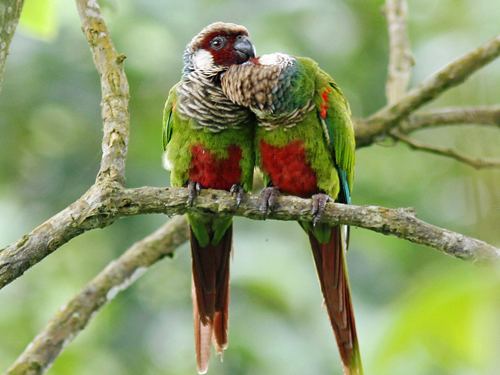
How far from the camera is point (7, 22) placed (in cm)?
241

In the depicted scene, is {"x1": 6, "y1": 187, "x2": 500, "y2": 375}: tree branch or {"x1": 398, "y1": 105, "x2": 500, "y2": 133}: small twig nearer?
{"x1": 6, "y1": 187, "x2": 500, "y2": 375}: tree branch

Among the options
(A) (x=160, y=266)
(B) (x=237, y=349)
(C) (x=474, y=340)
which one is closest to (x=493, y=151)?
(C) (x=474, y=340)

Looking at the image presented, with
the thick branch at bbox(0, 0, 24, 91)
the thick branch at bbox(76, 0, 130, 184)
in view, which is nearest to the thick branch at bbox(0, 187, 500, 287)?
the thick branch at bbox(76, 0, 130, 184)

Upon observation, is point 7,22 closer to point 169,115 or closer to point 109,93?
point 109,93

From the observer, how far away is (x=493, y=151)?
4.75 ft

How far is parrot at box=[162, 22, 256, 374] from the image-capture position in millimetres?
3467

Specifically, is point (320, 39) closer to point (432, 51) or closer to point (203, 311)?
point (432, 51)

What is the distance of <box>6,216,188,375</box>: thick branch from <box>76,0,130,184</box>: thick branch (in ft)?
3.47

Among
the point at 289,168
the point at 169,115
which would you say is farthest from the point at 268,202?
the point at 169,115

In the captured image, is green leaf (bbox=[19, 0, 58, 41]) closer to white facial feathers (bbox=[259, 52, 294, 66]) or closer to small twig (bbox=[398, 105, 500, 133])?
white facial feathers (bbox=[259, 52, 294, 66])

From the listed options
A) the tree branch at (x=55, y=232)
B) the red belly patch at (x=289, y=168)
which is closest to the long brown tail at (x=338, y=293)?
the red belly patch at (x=289, y=168)

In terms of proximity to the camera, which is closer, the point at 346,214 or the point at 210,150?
the point at 346,214

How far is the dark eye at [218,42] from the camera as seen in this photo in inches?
144

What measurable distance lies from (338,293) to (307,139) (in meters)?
0.80
